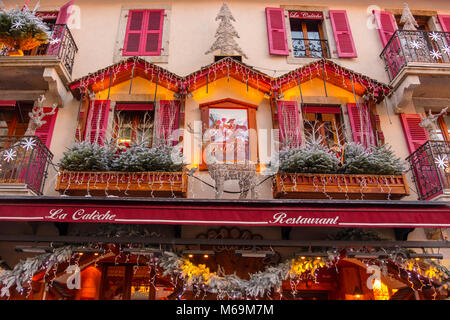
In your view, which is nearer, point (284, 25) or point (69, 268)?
point (69, 268)

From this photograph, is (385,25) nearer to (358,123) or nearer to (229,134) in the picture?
(358,123)

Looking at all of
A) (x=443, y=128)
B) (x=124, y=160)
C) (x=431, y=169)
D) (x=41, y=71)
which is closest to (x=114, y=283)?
(x=124, y=160)

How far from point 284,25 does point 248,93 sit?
2.39 metres

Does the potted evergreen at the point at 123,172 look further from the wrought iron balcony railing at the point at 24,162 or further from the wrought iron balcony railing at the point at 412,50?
the wrought iron balcony railing at the point at 412,50

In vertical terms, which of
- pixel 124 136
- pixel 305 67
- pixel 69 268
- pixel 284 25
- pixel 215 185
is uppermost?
pixel 284 25

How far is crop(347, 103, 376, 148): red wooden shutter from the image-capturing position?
308 inches

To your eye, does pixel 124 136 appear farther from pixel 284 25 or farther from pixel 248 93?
pixel 284 25

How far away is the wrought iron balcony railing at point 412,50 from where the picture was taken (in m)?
8.23

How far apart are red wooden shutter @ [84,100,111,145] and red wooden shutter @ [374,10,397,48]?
22.5ft

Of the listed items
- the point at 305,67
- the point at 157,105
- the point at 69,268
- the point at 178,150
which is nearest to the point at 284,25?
the point at 305,67

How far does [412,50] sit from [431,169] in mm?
2972

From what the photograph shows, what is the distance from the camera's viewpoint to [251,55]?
9.03 meters

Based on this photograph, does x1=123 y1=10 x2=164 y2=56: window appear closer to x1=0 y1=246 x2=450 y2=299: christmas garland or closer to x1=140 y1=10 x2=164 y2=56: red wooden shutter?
x1=140 y1=10 x2=164 y2=56: red wooden shutter

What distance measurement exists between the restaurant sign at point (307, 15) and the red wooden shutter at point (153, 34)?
3427mm
